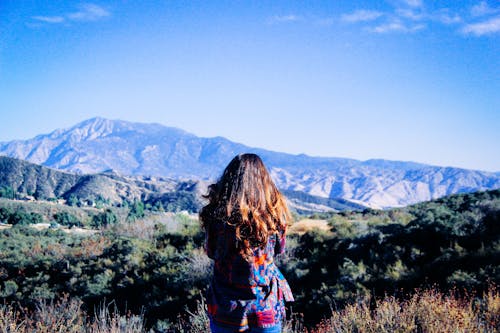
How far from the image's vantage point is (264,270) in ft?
7.23

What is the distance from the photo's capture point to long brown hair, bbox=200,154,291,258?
83.7 inches

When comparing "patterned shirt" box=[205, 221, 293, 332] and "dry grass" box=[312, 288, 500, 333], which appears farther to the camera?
"dry grass" box=[312, 288, 500, 333]

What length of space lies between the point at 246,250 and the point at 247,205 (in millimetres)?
284

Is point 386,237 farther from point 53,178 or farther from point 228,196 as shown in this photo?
point 53,178

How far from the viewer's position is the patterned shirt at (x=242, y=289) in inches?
84.3

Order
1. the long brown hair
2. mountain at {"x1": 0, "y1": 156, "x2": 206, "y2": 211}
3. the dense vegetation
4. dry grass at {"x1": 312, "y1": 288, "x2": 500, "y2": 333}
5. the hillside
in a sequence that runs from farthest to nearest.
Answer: mountain at {"x1": 0, "y1": 156, "x2": 206, "y2": 211} → the hillside → the dense vegetation → dry grass at {"x1": 312, "y1": 288, "x2": 500, "y2": 333} → the long brown hair

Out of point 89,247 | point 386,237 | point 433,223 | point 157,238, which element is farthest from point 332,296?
point 89,247

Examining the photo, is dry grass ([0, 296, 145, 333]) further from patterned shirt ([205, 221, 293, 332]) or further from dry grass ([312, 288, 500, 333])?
dry grass ([312, 288, 500, 333])

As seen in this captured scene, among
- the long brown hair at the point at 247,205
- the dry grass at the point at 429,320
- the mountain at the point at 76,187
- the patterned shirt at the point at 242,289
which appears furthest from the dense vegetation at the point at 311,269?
the mountain at the point at 76,187

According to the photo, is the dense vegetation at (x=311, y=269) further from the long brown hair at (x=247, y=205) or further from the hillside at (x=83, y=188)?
the hillside at (x=83, y=188)

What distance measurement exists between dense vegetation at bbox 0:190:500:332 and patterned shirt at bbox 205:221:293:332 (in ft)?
11.9

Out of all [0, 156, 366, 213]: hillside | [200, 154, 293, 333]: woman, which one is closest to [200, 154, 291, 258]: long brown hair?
[200, 154, 293, 333]: woman

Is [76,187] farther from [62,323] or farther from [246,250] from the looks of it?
[246,250]

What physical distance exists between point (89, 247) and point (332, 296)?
36.6 feet
